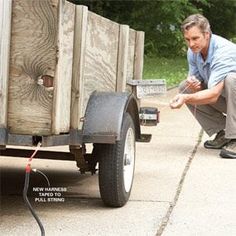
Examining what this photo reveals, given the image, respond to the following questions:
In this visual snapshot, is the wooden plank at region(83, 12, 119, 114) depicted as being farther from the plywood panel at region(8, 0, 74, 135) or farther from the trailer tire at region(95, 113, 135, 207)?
the plywood panel at region(8, 0, 74, 135)

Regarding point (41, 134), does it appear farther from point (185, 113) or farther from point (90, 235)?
point (185, 113)

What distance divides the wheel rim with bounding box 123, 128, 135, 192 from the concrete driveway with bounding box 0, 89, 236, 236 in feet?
0.53

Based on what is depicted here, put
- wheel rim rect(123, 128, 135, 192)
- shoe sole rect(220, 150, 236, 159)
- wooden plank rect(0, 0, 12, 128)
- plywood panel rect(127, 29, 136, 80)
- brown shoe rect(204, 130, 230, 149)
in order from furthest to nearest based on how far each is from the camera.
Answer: brown shoe rect(204, 130, 230, 149) → shoe sole rect(220, 150, 236, 159) → plywood panel rect(127, 29, 136, 80) → wheel rim rect(123, 128, 135, 192) → wooden plank rect(0, 0, 12, 128)

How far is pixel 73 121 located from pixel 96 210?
721 mm

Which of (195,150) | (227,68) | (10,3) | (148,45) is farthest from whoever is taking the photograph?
(148,45)

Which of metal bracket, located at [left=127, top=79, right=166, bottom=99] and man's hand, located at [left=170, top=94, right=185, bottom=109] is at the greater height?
metal bracket, located at [left=127, top=79, right=166, bottom=99]

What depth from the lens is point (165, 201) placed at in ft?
16.8

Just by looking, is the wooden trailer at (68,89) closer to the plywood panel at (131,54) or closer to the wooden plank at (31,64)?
the wooden plank at (31,64)

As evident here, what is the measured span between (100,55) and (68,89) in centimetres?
69

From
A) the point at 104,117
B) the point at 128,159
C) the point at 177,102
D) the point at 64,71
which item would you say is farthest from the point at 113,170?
the point at 177,102

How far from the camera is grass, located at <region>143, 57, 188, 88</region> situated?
56.1ft

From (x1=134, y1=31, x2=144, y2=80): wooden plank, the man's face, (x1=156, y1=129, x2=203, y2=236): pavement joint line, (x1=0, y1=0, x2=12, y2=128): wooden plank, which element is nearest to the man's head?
the man's face

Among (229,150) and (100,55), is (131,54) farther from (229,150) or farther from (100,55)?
(229,150)

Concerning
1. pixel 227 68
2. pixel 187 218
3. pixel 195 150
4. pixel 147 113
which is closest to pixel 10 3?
pixel 187 218
